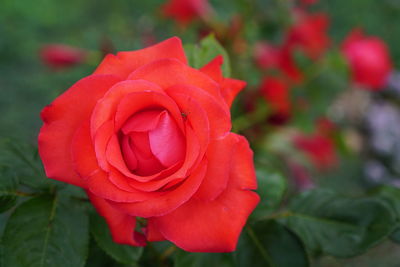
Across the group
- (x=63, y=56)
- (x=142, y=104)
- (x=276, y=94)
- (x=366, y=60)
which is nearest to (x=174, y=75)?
(x=142, y=104)

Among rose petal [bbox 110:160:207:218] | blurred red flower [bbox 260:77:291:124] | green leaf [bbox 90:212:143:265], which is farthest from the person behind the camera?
blurred red flower [bbox 260:77:291:124]

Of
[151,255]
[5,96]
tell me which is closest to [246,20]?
[151,255]

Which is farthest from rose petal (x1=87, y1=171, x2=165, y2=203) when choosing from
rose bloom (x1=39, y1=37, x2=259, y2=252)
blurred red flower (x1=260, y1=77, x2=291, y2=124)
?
blurred red flower (x1=260, y1=77, x2=291, y2=124)

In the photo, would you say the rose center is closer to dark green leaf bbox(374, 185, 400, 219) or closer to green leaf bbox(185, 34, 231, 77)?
green leaf bbox(185, 34, 231, 77)

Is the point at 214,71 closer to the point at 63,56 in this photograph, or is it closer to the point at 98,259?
the point at 98,259

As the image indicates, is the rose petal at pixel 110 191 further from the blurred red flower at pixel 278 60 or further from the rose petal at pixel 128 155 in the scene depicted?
the blurred red flower at pixel 278 60
